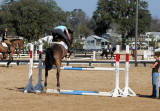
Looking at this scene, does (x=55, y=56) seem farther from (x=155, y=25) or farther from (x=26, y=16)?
(x=155, y=25)

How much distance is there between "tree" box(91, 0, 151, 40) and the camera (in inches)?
3548

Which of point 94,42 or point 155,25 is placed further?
point 155,25

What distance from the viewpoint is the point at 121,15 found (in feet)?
301

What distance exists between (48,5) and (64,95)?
72130 mm

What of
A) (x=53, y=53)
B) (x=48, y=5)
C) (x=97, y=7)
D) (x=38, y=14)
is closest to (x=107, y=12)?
(x=97, y=7)

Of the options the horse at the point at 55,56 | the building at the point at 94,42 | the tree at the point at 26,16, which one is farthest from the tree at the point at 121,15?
the horse at the point at 55,56

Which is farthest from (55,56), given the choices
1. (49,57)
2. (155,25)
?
(155,25)

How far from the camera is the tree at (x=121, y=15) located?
90125 millimetres

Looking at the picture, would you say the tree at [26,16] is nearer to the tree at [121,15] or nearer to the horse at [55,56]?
the tree at [121,15]

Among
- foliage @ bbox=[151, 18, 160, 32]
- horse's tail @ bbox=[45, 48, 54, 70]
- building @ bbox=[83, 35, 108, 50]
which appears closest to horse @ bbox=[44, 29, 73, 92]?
horse's tail @ bbox=[45, 48, 54, 70]

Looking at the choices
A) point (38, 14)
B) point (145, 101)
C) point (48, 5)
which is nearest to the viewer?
point (145, 101)

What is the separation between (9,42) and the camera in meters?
23.5

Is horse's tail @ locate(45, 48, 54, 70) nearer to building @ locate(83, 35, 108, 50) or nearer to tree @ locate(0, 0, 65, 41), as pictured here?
tree @ locate(0, 0, 65, 41)

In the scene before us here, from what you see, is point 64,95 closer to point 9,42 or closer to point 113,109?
point 113,109
